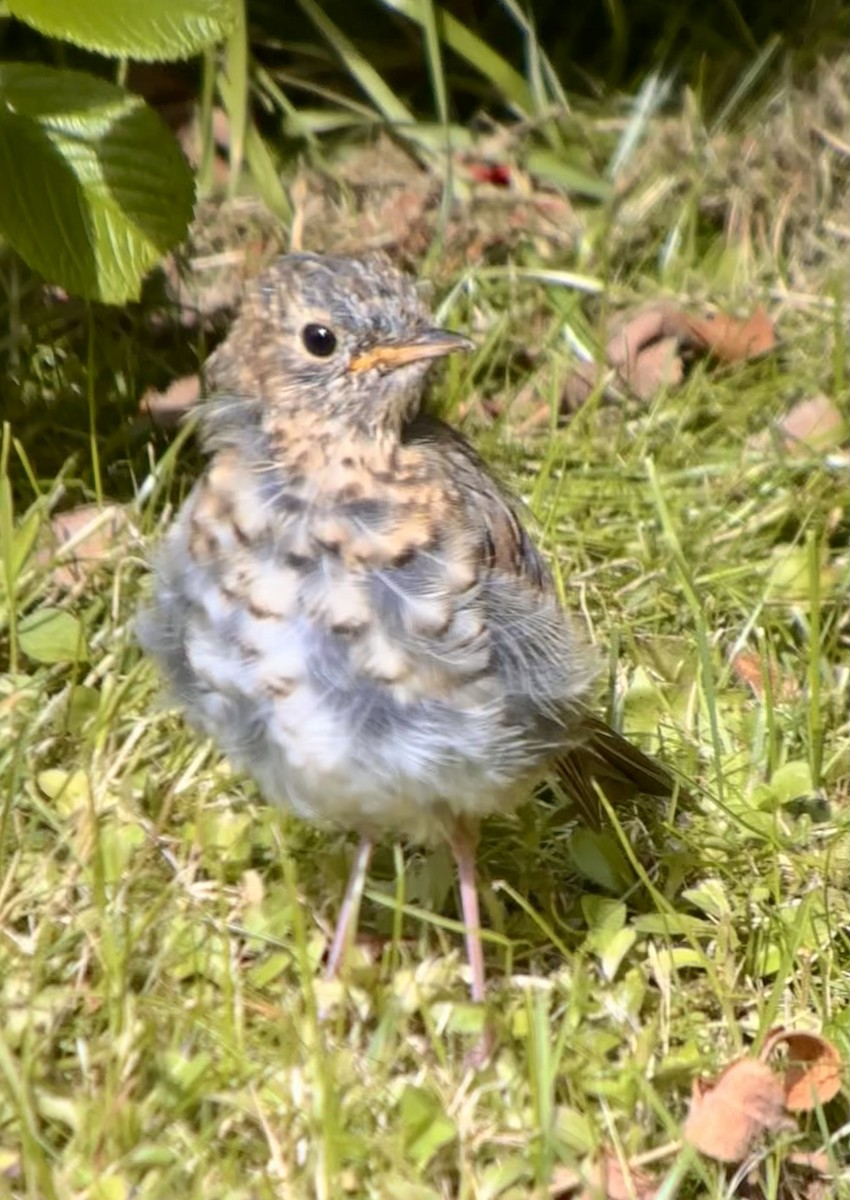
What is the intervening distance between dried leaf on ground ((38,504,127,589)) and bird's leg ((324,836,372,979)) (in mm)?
763

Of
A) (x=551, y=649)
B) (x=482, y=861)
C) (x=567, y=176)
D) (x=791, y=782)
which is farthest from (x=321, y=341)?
(x=567, y=176)

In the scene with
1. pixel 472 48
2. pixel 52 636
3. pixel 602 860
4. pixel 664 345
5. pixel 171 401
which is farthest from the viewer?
pixel 472 48

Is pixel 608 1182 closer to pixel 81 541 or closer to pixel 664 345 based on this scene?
pixel 81 541

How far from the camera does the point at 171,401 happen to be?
386 centimetres

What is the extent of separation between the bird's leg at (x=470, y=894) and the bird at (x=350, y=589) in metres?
0.04

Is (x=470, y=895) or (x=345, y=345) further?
(x=470, y=895)

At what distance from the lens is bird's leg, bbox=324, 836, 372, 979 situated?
2850mm

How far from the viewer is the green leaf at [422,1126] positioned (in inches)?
100

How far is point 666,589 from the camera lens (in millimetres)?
3588

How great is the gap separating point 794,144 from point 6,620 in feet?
7.63

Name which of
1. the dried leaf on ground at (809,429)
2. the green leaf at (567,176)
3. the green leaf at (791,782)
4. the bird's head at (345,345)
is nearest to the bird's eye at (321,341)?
the bird's head at (345,345)

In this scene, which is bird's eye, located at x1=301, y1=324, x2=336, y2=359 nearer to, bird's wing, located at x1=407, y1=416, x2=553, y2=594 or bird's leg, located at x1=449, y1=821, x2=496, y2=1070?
bird's wing, located at x1=407, y1=416, x2=553, y2=594

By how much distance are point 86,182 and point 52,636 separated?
0.74 meters

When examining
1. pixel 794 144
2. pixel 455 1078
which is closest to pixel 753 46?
pixel 794 144
